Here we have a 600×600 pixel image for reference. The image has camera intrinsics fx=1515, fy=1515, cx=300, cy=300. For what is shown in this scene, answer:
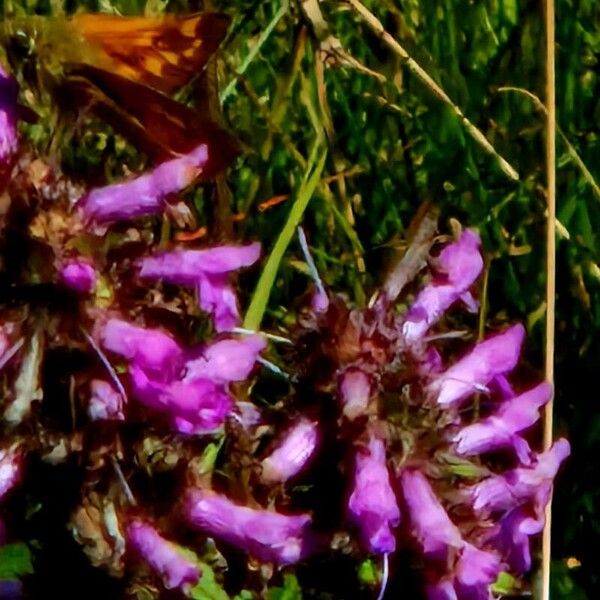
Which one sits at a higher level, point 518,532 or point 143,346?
point 143,346

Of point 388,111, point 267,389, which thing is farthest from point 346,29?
point 267,389

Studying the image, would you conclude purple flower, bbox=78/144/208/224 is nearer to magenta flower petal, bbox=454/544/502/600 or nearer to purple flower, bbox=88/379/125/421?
purple flower, bbox=88/379/125/421

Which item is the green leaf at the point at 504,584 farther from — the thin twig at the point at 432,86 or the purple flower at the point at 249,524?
the thin twig at the point at 432,86

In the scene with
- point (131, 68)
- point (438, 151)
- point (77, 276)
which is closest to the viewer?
point (77, 276)

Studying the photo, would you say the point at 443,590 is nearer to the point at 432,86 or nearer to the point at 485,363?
the point at 485,363

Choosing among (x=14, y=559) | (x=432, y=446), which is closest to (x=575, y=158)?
(x=432, y=446)
